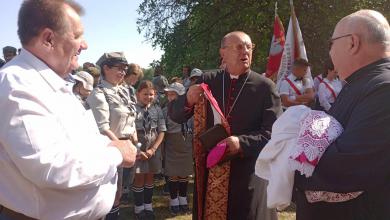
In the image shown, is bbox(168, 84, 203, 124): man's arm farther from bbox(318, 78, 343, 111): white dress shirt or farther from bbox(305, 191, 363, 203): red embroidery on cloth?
bbox(318, 78, 343, 111): white dress shirt

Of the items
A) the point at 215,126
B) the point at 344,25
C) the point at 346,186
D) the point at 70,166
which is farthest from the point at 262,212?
the point at 70,166

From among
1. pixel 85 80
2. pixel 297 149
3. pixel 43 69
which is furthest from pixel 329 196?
pixel 85 80

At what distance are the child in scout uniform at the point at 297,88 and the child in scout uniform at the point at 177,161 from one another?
189cm

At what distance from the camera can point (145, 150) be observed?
5.95 m

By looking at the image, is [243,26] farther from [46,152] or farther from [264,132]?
[46,152]

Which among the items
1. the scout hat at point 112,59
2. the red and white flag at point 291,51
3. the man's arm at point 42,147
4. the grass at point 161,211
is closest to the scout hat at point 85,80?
the scout hat at point 112,59

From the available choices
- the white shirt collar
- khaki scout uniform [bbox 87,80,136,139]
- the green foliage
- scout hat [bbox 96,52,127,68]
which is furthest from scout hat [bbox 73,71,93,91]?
the green foliage

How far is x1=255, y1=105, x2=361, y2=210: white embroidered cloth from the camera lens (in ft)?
6.40

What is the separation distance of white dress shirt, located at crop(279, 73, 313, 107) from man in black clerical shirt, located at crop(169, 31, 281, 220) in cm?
349

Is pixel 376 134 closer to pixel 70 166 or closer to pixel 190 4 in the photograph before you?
pixel 70 166

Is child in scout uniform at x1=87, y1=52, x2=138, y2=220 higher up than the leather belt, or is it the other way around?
child in scout uniform at x1=87, y1=52, x2=138, y2=220

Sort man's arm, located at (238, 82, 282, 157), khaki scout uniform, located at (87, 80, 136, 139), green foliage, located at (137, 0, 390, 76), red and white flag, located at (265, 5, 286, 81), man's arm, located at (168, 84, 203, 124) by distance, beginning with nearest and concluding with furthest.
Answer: man's arm, located at (238, 82, 282, 157) → man's arm, located at (168, 84, 203, 124) → khaki scout uniform, located at (87, 80, 136, 139) → red and white flag, located at (265, 5, 286, 81) → green foliage, located at (137, 0, 390, 76)

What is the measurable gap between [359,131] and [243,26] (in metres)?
14.0

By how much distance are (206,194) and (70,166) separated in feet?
6.99
